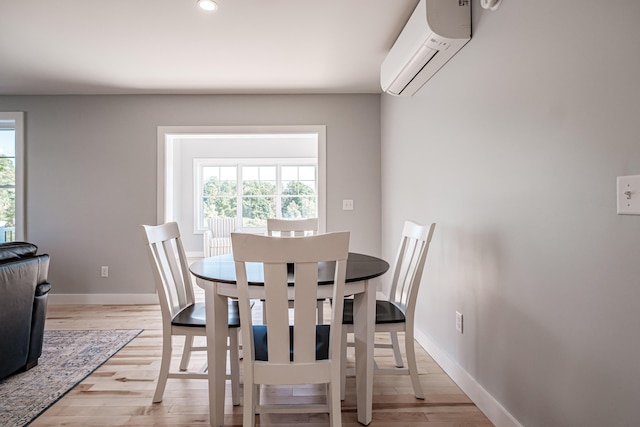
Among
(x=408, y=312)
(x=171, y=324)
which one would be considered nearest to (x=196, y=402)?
(x=171, y=324)

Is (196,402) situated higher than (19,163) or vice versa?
(19,163)

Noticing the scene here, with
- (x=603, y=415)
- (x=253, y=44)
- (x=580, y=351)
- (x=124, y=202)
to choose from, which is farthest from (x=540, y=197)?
(x=124, y=202)

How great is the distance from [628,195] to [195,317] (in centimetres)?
186

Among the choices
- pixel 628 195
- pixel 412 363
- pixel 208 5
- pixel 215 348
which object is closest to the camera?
pixel 628 195

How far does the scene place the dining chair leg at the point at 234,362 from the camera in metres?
1.82

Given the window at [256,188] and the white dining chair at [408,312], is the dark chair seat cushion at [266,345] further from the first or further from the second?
the window at [256,188]

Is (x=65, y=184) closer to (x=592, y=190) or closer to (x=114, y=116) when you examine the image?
(x=114, y=116)

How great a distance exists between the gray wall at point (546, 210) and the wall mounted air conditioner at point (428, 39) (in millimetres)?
78

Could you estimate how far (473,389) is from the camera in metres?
1.92

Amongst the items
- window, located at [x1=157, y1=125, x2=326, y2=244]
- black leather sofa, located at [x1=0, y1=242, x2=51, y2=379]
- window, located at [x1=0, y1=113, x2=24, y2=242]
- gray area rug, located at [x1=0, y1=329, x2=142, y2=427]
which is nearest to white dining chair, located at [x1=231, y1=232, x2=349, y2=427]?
gray area rug, located at [x1=0, y1=329, x2=142, y2=427]

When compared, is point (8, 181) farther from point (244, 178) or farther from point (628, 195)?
point (628, 195)

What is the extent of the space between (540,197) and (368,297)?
83cm

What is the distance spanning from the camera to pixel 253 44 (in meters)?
2.77

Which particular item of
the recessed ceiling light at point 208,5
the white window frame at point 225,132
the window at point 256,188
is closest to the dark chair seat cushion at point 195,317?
the recessed ceiling light at point 208,5
